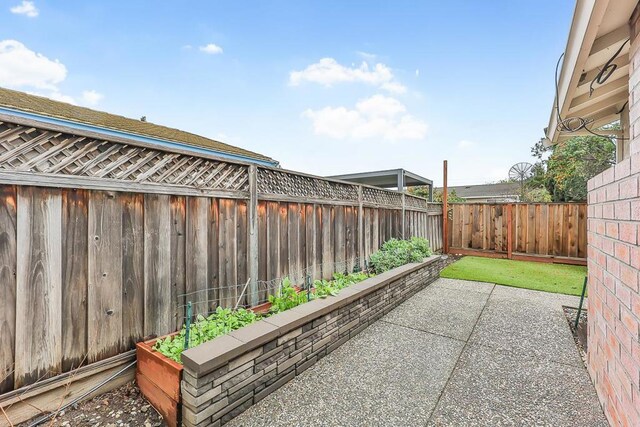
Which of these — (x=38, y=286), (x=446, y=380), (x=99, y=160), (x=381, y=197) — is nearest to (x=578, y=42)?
(x=446, y=380)

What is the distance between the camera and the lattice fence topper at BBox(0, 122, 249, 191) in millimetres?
1676

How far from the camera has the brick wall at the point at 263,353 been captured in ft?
5.65

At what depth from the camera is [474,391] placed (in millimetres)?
2213

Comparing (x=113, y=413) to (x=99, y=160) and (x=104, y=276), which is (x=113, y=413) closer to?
(x=104, y=276)

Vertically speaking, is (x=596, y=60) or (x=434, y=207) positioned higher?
(x=596, y=60)

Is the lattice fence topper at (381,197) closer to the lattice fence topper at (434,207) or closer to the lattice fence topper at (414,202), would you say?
the lattice fence topper at (414,202)

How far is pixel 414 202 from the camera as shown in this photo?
7188 mm

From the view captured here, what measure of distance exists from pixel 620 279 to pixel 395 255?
341 cm

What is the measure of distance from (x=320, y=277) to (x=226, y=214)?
6.06 ft

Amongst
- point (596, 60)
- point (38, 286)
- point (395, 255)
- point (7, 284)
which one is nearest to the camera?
point (7, 284)

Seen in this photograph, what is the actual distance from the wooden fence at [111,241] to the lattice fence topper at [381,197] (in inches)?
84.0

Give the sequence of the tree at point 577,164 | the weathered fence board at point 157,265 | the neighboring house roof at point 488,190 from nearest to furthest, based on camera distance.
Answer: the weathered fence board at point 157,265 < the tree at point 577,164 < the neighboring house roof at point 488,190

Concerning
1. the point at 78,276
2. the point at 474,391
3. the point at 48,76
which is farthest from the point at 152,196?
the point at 48,76

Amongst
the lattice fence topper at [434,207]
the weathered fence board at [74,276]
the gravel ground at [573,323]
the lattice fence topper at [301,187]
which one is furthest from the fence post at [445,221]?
the weathered fence board at [74,276]
